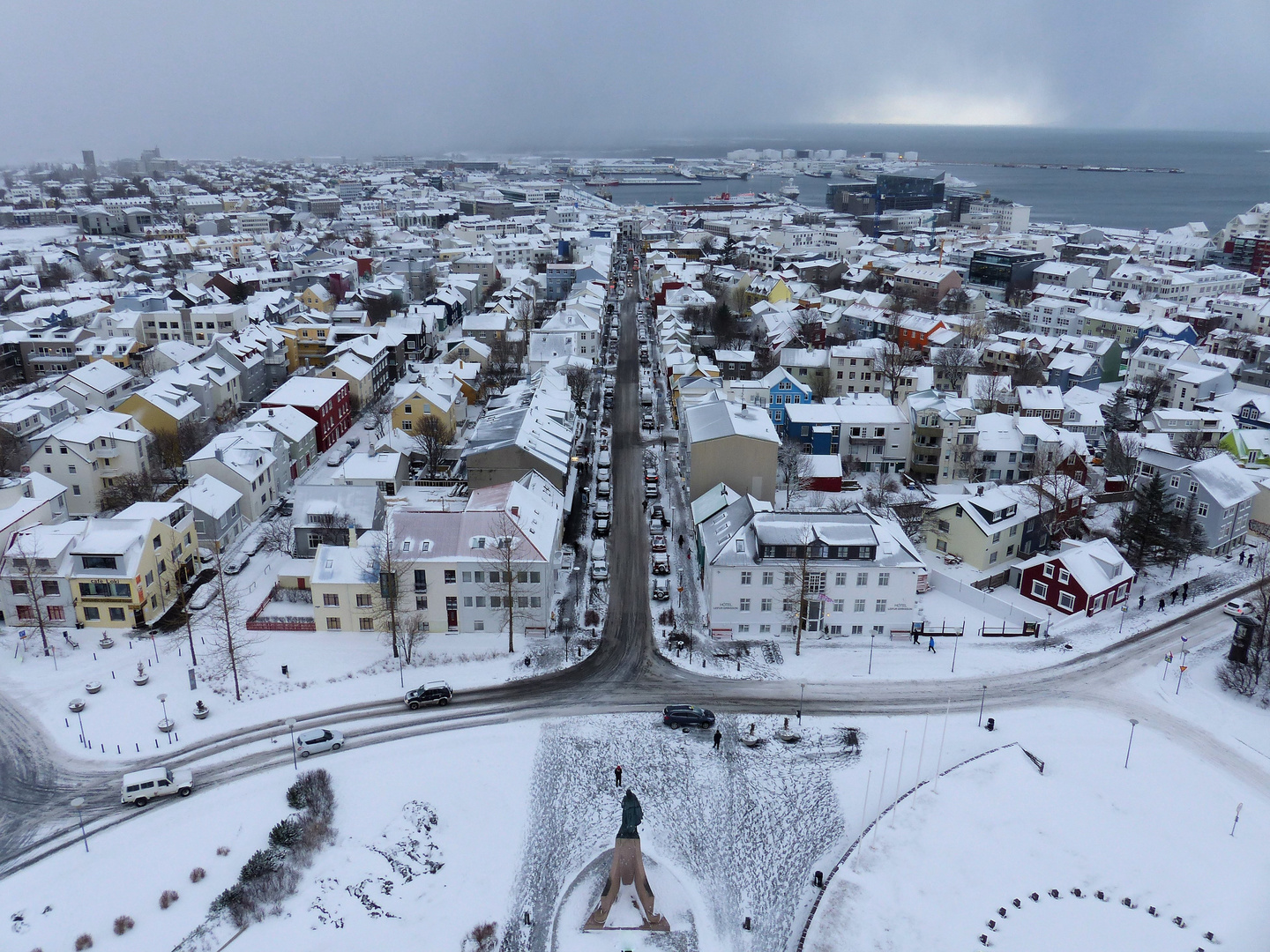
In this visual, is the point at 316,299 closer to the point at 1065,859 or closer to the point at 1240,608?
the point at 1240,608

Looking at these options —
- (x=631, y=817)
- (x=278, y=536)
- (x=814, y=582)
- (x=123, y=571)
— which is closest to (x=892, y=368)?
(x=814, y=582)

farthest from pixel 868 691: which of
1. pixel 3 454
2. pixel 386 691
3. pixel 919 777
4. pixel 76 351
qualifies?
pixel 76 351

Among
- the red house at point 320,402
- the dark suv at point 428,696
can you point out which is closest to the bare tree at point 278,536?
the red house at point 320,402

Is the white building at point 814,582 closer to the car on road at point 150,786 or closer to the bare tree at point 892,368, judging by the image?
the car on road at point 150,786

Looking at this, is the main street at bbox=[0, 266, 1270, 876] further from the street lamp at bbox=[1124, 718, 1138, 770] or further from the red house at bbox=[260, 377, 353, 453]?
the red house at bbox=[260, 377, 353, 453]

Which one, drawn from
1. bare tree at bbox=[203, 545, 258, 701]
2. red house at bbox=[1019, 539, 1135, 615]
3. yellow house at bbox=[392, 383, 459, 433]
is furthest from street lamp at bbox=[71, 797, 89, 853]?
red house at bbox=[1019, 539, 1135, 615]

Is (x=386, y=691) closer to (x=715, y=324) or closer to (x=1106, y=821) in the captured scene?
(x=1106, y=821)
